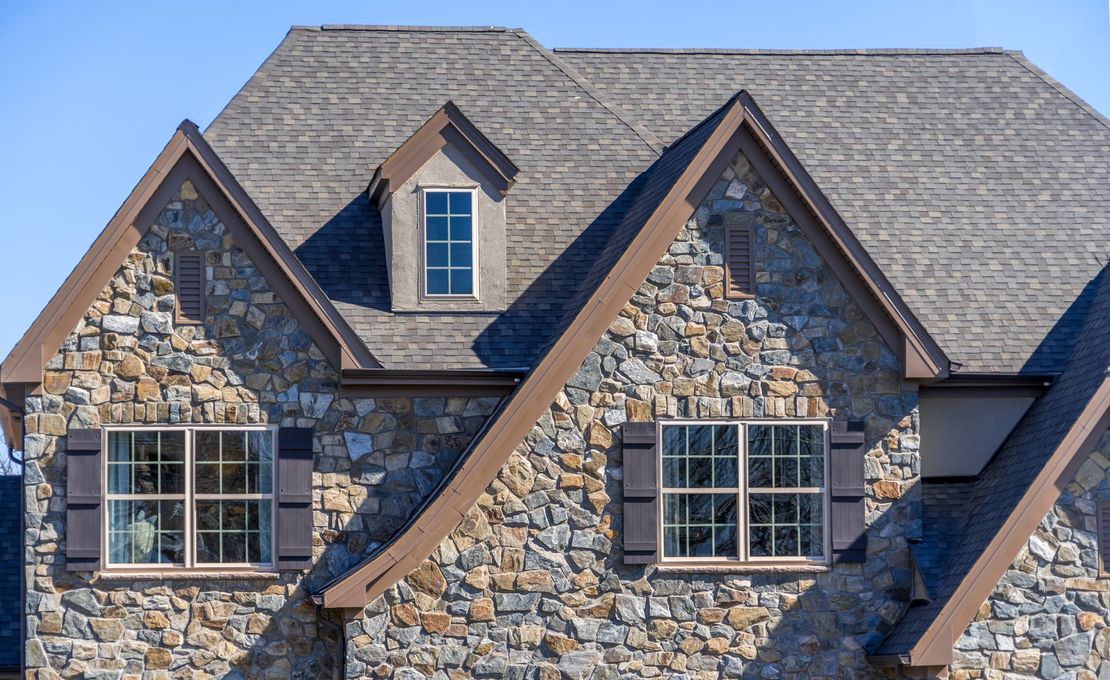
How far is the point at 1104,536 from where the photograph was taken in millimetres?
16844

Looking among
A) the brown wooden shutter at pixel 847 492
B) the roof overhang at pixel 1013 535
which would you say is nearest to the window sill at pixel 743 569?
the brown wooden shutter at pixel 847 492

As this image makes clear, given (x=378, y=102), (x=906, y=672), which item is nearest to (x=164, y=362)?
(x=378, y=102)

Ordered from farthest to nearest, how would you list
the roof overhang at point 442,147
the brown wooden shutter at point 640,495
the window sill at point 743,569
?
1. the roof overhang at point 442,147
2. the window sill at point 743,569
3. the brown wooden shutter at point 640,495

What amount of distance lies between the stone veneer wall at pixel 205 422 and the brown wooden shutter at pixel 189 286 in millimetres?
93

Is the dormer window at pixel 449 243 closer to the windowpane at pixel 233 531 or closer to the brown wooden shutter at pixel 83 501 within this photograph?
the windowpane at pixel 233 531

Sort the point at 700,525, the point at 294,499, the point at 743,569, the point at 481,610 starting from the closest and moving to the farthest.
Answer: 1. the point at 481,610
2. the point at 743,569
3. the point at 700,525
4. the point at 294,499

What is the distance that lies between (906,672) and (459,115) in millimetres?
8460

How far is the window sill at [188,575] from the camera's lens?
17.2 m

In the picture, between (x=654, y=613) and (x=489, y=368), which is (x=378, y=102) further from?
(x=654, y=613)

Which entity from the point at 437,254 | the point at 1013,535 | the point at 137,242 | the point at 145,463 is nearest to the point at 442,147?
the point at 437,254

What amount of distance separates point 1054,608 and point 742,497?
3578mm

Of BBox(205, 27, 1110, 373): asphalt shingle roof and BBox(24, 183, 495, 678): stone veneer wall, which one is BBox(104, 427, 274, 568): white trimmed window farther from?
BBox(205, 27, 1110, 373): asphalt shingle roof

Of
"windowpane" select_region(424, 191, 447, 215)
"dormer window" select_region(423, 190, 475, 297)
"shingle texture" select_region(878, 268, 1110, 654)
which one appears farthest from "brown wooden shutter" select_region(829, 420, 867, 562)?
"windowpane" select_region(424, 191, 447, 215)

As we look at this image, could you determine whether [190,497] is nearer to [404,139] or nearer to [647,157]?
[404,139]
